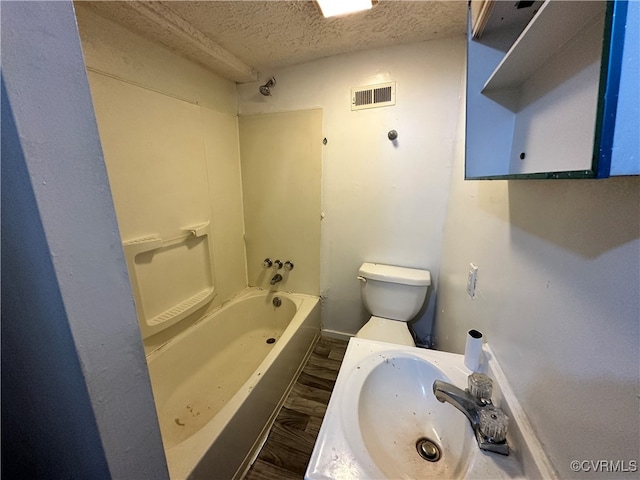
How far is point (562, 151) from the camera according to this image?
517 millimetres

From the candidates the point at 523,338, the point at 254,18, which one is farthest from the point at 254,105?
the point at 523,338

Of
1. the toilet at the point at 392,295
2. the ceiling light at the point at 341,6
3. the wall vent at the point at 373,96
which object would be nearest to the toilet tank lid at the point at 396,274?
the toilet at the point at 392,295

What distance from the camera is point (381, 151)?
165 centimetres

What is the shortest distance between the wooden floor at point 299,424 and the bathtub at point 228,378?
2.2 inches

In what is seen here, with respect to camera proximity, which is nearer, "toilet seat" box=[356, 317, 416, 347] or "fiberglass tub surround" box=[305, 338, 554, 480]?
"fiberglass tub surround" box=[305, 338, 554, 480]

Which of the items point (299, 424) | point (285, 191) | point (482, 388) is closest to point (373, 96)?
point (285, 191)

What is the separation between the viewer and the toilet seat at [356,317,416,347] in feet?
4.71

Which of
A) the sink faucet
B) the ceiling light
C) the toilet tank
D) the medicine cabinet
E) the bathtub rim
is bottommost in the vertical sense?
the bathtub rim

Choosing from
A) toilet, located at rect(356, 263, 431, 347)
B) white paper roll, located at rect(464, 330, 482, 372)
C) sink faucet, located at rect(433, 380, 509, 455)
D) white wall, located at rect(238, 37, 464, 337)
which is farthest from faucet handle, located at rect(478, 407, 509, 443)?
white wall, located at rect(238, 37, 464, 337)

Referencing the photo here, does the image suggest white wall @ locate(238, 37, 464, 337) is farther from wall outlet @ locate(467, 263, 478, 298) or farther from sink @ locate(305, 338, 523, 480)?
sink @ locate(305, 338, 523, 480)

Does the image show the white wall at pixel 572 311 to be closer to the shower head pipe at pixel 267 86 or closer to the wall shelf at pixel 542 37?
the wall shelf at pixel 542 37

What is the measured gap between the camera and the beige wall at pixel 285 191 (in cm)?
183

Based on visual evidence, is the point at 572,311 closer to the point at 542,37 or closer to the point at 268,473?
the point at 542,37

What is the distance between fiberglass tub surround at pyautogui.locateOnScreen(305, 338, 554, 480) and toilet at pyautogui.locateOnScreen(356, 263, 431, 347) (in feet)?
2.29
